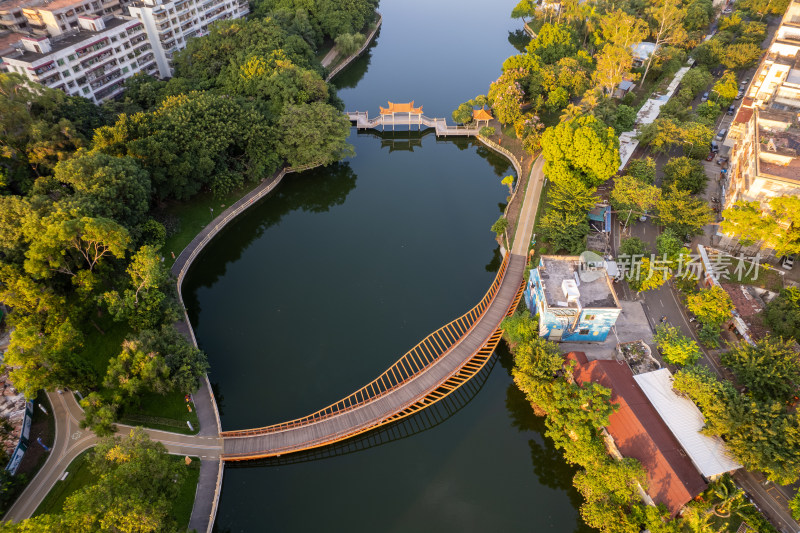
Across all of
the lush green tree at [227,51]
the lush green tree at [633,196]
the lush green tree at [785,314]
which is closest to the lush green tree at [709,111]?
the lush green tree at [633,196]

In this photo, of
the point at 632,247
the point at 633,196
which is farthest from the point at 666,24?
the point at 632,247

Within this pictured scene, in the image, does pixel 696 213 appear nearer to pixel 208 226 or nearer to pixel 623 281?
pixel 623 281

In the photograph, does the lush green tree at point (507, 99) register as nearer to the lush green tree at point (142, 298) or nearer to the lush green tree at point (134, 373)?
the lush green tree at point (142, 298)

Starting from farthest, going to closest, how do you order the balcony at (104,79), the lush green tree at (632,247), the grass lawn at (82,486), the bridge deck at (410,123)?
the bridge deck at (410,123), the balcony at (104,79), the lush green tree at (632,247), the grass lawn at (82,486)

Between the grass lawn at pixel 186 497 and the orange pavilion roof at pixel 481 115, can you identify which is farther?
the orange pavilion roof at pixel 481 115

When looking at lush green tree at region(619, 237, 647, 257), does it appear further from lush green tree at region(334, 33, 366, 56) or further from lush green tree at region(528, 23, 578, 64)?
lush green tree at region(334, 33, 366, 56)

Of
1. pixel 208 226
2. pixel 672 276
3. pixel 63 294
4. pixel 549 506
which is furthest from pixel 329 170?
pixel 549 506
